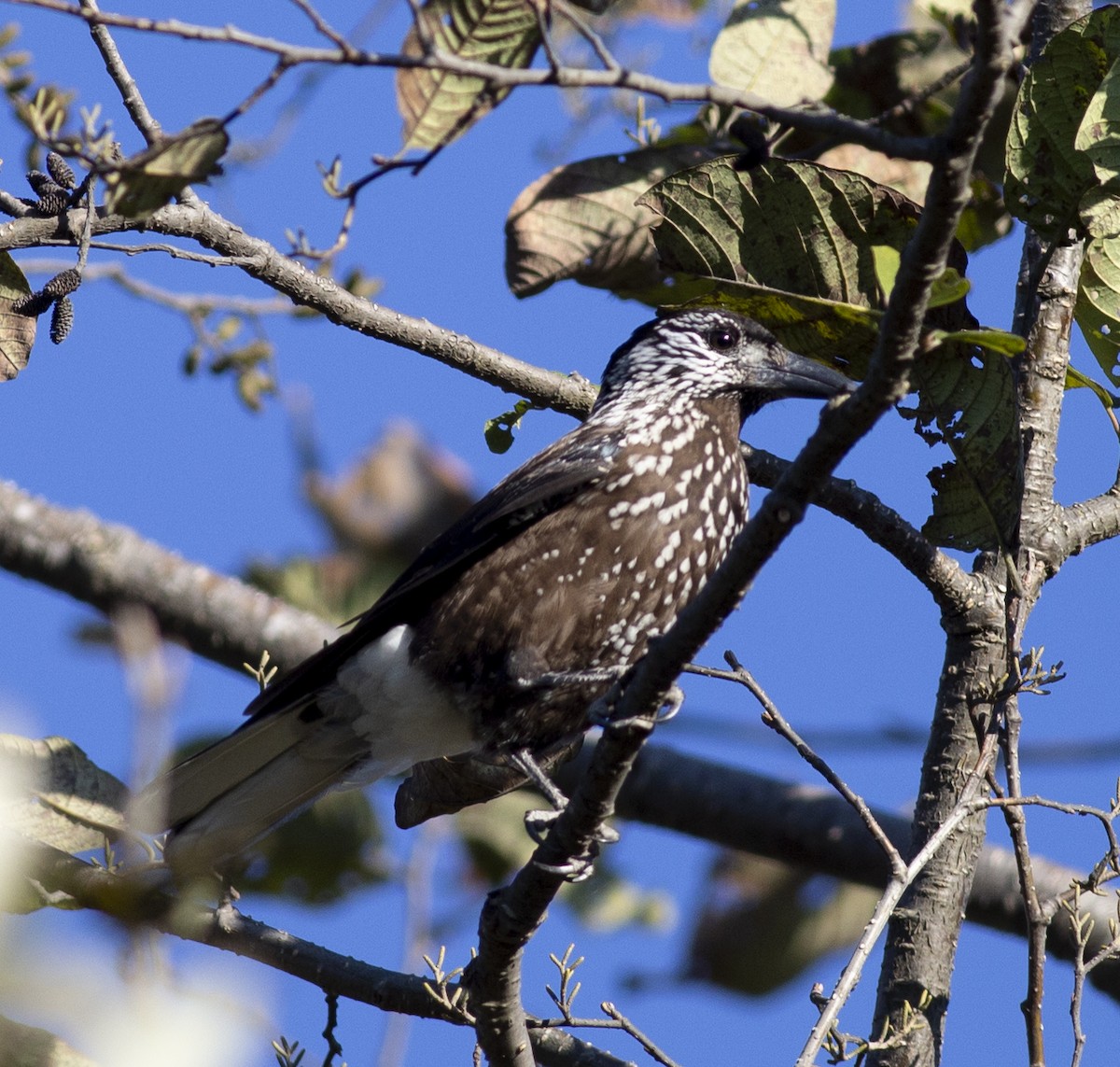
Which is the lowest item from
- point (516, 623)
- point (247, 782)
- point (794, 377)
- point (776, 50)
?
point (247, 782)

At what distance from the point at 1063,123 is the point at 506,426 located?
1628 millimetres

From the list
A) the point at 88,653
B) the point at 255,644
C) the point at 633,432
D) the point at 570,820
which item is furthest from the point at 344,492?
the point at 570,820

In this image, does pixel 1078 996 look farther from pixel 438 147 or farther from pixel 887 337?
pixel 438 147

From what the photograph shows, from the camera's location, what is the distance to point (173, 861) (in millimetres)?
3725

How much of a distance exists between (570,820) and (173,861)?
1251mm

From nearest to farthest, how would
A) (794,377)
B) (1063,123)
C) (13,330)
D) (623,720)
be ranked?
(623,720), (13,330), (1063,123), (794,377)

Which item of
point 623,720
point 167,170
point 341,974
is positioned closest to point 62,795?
point 341,974

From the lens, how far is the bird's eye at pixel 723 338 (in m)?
4.50

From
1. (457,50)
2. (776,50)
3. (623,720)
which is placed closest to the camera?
(623,720)

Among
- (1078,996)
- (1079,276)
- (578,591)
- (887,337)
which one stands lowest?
(1078,996)

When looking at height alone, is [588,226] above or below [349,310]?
above

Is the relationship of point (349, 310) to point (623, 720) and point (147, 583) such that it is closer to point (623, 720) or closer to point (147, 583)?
point (623, 720)

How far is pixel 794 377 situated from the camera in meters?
4.29

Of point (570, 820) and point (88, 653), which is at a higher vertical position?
point (88, 653)
